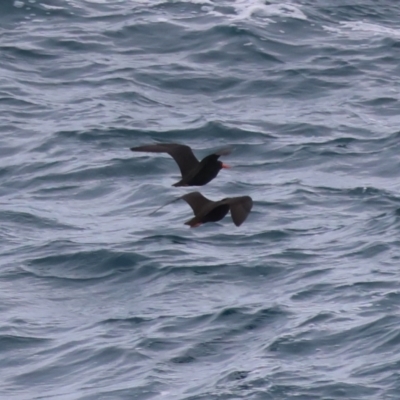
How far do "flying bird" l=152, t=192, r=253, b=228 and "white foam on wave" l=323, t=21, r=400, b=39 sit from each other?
1000cm

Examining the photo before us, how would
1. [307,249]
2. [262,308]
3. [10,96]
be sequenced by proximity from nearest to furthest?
1. [262,308]
2. [307,249]
3. [10,96]

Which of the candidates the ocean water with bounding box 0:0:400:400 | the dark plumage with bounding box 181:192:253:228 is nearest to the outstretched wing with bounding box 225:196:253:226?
the dark plumage with bounding box 181:192:253:228

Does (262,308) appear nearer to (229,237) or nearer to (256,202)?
(229,237)

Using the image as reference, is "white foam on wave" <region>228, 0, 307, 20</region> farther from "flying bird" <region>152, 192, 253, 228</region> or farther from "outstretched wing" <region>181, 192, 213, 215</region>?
"flying bird" <region>152, 192, 253, 228</region>

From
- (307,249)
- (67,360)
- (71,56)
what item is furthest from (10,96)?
(67,360)

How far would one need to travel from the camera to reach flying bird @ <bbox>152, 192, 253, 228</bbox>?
970 centimetres

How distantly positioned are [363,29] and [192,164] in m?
10.0

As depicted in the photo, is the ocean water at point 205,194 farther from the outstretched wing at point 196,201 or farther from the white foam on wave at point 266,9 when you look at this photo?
the outstretched wing at point 196,201

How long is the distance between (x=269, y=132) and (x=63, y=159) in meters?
2.74

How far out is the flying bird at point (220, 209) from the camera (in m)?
9.70

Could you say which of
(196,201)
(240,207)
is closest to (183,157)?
(196,201)

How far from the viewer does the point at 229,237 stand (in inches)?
516

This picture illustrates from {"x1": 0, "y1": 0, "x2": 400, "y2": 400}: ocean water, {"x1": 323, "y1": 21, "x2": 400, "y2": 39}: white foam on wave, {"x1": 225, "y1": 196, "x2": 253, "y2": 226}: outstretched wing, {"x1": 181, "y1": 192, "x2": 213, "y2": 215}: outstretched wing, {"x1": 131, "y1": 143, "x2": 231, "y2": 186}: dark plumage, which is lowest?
{"x1": 0, "y1": 0, "x2": 400, "y2": 400}: ocean water

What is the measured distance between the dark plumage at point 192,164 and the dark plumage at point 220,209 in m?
0.22
